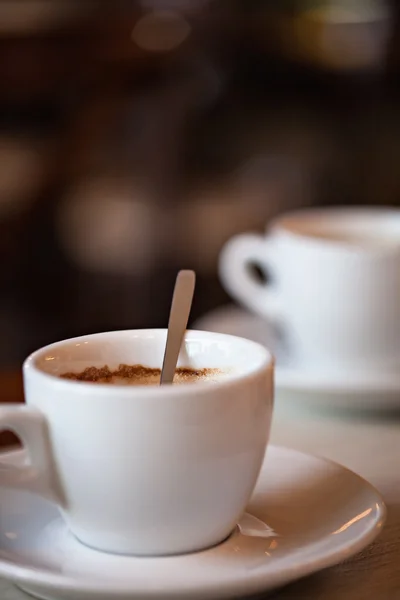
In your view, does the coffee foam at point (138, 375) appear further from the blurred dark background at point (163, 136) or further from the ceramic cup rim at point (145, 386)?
the blurred dark background at point (163, 136)

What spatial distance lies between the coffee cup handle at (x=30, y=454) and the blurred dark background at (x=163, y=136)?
1.38 meters

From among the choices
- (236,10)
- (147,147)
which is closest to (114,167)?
(147,147)

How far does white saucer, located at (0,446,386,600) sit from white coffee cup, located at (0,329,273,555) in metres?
0.01

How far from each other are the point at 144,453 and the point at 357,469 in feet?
0.65

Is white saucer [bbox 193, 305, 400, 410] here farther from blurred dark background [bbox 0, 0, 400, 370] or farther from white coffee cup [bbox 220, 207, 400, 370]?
blurred dark background [bbox 0, 0, 400, 370]

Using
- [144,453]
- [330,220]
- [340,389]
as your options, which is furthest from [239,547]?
[330,220]

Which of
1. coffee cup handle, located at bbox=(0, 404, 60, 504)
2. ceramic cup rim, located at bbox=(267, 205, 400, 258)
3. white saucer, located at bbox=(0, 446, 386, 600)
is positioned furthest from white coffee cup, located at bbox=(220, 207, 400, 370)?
coffee cup handle, located at bbox=(0, 404, 60, 504)

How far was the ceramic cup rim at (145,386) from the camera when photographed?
0.33m

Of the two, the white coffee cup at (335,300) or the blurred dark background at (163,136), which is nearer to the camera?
the white coffee cup at (335,300)

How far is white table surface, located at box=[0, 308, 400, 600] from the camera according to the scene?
0.36 m

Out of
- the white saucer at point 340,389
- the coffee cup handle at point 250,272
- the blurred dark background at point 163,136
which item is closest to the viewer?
the white saucer at point 340,389

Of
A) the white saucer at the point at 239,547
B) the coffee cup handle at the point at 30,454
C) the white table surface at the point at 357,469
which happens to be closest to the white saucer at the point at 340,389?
the white table surface at the point at 357,469

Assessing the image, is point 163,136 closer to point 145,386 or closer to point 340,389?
point 340,389

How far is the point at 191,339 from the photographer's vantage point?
1.35 ft
